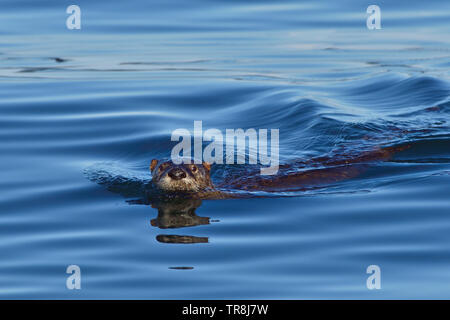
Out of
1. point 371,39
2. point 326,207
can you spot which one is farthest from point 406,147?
point 371,39

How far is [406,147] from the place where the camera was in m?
10.8

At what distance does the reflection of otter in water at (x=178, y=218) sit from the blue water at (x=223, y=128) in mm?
51

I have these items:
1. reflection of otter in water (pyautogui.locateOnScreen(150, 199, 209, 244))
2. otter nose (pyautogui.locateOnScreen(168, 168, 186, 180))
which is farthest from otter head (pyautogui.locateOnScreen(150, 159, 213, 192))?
reflection of otter in water (pyautogui.locateOnScreen(150, 199, 209, 244))

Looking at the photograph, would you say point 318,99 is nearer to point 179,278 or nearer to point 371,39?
point 371,39

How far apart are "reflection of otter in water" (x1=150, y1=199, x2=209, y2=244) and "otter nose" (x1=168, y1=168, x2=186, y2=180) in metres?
0.26

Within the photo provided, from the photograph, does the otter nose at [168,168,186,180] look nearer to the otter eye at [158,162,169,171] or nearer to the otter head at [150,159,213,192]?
→ the otter head at [150,159,213,192]

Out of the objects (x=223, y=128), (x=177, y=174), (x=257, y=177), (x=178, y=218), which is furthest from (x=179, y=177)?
(x=223, y=128)

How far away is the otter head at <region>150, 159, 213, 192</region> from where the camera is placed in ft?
28.7

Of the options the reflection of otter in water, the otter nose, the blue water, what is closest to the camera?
the blue water

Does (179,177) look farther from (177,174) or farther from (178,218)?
(178,218)

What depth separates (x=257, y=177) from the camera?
988 cm

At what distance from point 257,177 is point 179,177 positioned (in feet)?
4.55

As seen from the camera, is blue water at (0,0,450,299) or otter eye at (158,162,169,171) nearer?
blue water at (0,0,450,299)

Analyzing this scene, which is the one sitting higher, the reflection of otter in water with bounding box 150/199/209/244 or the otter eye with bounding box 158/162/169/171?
the otter eye with bounding box 158/162/169/171
